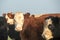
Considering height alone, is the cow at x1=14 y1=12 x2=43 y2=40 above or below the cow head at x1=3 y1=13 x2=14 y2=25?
below

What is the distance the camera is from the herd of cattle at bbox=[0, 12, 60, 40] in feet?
2.28

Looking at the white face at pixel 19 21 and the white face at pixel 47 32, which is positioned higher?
the white face at pixel 19 21

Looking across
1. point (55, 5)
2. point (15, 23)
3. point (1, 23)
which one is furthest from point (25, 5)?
point (15, 23)

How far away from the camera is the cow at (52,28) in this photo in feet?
2.25

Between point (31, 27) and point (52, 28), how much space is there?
11 cm

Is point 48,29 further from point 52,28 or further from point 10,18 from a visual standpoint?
point 10,18

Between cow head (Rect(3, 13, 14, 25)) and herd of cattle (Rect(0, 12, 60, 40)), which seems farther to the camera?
cow head (Rect(3, 13, 14, 25))

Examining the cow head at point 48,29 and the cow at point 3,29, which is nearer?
the cow head at point 48,29

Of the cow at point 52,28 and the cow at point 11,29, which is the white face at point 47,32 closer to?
the cow at point 52,28

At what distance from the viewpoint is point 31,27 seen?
2.50ft

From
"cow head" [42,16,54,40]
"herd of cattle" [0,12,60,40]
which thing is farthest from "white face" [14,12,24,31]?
"cow head" [42,16,54,40]

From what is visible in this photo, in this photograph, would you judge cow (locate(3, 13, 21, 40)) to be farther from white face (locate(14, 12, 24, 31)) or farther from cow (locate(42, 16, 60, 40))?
cow (locate(42, 16, 60, 40))

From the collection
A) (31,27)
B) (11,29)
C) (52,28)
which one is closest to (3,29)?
(11,29)

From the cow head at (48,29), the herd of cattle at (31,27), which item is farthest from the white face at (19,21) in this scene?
the cow head at (48,29)
